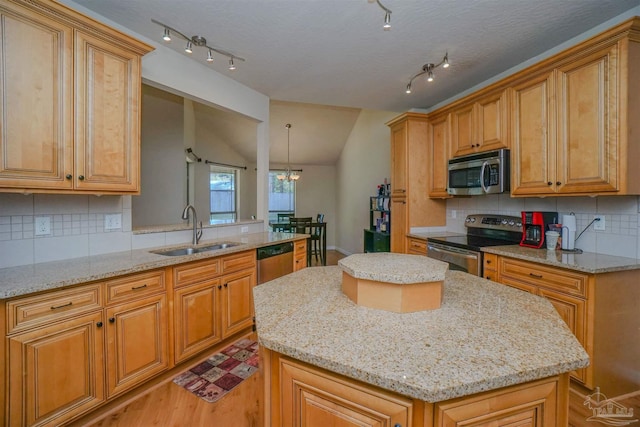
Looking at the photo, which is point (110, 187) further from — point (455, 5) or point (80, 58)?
point (455, 5)

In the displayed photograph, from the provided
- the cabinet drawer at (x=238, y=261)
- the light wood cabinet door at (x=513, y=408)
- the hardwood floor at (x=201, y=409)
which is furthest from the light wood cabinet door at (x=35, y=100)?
the light wood cabinet door at (x=513, y=408)

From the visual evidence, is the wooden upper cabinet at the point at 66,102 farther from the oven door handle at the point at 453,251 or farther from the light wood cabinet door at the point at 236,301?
the oven door handle at the point at 453,251

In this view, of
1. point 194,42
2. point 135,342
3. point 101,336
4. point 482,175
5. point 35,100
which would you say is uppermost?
point 194,42

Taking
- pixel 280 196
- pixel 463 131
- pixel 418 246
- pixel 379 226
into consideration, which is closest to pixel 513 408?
pixel 418 246

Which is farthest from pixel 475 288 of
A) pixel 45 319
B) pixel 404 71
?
pixel 404 71

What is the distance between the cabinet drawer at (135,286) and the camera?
1666 mm

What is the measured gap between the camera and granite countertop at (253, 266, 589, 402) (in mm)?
691

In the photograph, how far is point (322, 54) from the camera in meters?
2.53

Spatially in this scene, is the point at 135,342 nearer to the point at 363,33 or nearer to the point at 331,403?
the point at 331,403

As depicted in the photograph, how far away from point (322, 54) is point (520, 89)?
174 cm

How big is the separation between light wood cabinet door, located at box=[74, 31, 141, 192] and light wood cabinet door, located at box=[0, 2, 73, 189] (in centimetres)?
6

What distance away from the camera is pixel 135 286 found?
177cm

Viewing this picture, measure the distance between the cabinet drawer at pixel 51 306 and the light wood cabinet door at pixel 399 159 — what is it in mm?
3182

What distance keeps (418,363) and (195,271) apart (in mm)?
1818
